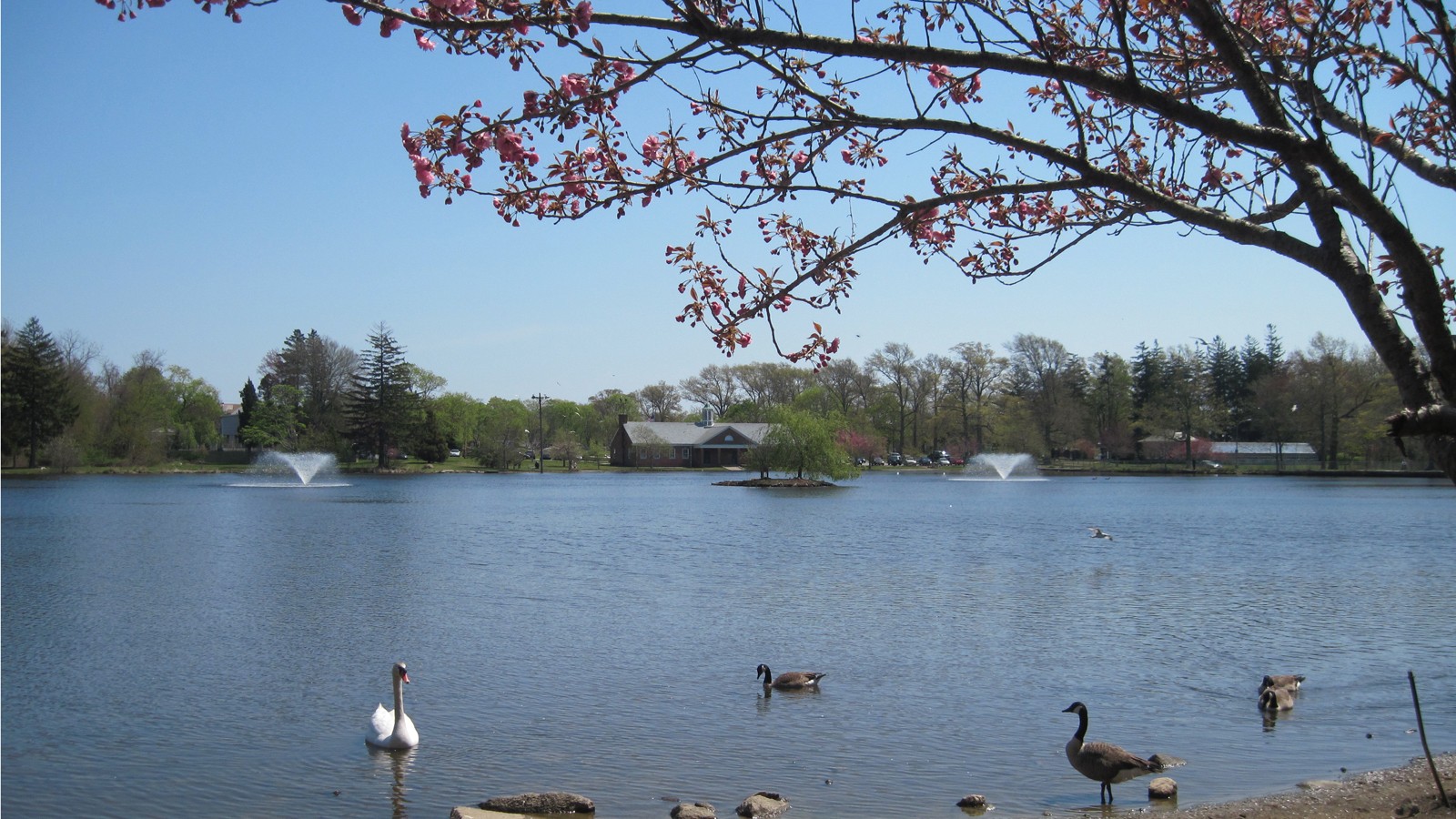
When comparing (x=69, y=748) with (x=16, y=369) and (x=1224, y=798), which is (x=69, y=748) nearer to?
(x=1224, y=798)

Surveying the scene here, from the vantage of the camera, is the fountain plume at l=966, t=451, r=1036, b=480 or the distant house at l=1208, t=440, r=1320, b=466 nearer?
the fountain plume at l=966, t=451, r=1036, b=480

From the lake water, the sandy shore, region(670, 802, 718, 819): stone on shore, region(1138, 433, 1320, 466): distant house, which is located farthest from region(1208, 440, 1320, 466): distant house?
region(670, 802, 718, 819): stone on shore

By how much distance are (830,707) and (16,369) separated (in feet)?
269

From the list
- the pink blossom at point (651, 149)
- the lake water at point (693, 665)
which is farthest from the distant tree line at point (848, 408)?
the pink blossom at point (651, 149)

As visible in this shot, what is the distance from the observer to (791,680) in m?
13.3

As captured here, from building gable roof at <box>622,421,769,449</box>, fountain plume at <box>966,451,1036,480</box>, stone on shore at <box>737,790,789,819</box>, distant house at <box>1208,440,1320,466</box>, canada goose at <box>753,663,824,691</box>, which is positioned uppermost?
building gable roof at <box>622,421,769,449</box>

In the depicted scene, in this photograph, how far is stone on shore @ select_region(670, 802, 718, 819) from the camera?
860cm

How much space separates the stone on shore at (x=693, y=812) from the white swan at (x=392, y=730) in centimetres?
348

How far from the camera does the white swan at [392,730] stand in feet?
35.9

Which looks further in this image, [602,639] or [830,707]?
[602,639]

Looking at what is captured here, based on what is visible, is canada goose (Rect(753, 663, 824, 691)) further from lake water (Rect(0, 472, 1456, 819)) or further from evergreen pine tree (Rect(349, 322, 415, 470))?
evergreen pine tree (Rect(349, 322, 415, 470))

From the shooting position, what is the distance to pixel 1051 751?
10938 mm

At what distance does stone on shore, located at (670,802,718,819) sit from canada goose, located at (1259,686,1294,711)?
7060mm

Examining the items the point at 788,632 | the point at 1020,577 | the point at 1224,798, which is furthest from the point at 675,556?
the point at 1224,798
